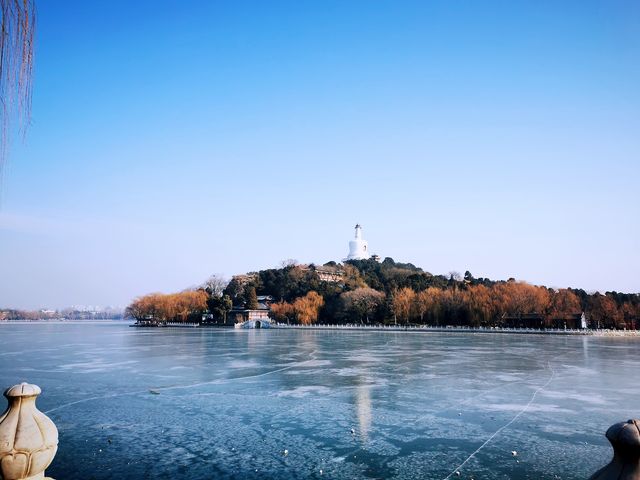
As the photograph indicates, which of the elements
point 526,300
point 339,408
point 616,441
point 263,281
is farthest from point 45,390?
point 263,281

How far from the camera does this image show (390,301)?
81.4 meters

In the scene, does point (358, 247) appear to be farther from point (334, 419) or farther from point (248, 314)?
point (334, 419)

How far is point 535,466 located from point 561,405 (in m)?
6.15

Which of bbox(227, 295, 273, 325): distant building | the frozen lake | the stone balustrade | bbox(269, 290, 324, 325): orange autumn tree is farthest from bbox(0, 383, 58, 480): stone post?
bbox(227, 295, 273, 325): distant building

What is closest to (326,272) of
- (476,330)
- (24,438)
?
(476,330)

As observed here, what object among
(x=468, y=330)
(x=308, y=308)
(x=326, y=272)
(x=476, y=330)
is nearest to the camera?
(x=476, y=330)

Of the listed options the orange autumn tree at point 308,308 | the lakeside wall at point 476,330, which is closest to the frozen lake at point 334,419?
the lakeside wall at point 476,330

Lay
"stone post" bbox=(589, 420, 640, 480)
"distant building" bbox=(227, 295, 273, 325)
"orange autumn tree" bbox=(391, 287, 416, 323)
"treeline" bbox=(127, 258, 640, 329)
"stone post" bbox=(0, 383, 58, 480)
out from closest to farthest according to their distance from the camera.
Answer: "stone post" bbox=(589, 420, 640, 480), "stone post" bbox=(0, 383, 58, 480), "treeline" bbox=(127, 258, 640, 329), "orange autumn tree" bbox=(391, 287, 416, 323), "distant building" bbox=(227, 295, 273, 325)

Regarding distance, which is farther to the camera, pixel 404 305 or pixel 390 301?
pixel 390 301

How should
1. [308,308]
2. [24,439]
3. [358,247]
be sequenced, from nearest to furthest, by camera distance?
[24,439] → [308,308] → [358,247]

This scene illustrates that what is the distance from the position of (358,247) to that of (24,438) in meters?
136

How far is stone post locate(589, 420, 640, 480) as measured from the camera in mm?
2447

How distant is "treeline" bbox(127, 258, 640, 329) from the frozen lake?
4833 centimetres

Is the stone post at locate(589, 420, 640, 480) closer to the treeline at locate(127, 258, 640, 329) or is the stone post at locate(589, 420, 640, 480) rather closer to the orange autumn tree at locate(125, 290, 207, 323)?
the treeline at locate(127, 258, 640, 329)
